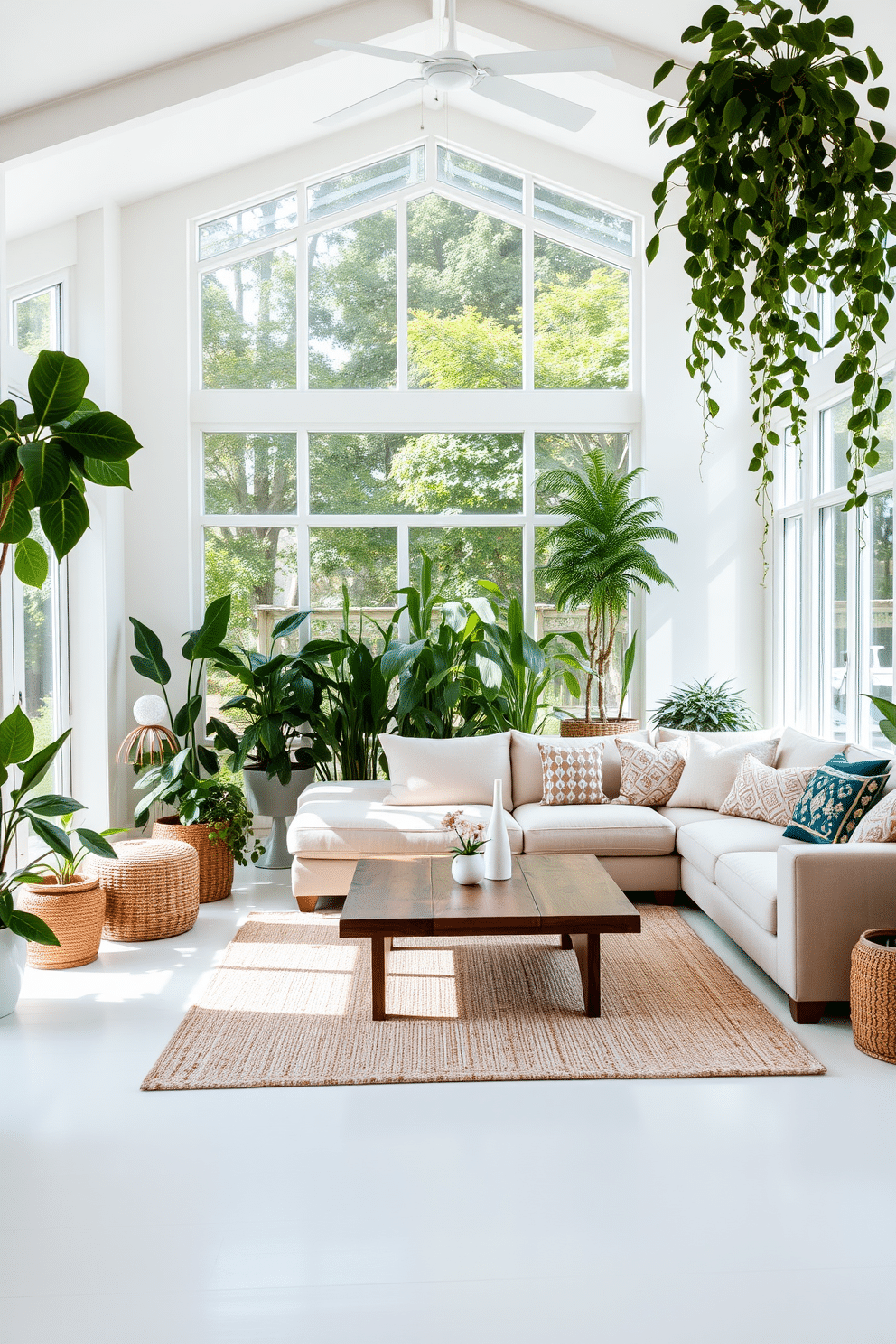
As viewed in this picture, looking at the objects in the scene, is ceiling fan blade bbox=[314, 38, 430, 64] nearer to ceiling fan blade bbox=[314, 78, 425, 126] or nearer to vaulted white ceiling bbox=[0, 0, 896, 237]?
ceiling fan blade bbox=[314, 78, 425, 126]

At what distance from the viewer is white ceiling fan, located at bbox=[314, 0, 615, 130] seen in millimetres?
3730

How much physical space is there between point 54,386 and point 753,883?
307cm

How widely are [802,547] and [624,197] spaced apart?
2627 millimetres

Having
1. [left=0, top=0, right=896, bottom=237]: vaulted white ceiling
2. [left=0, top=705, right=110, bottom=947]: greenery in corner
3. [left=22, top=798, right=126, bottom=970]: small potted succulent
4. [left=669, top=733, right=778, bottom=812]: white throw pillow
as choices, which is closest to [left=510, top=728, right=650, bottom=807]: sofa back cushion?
[left=669, top=733, right=778, bottom=812]: white throw pillow

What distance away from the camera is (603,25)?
522 centimetres

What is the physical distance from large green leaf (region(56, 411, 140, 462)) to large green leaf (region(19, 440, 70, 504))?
0.25 feet

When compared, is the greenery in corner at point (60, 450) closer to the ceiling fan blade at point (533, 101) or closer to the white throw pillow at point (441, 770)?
the ceiling fan blade at point (533, 101)

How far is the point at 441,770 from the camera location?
540 centimetres

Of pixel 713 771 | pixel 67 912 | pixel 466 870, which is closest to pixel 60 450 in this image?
pixel 67 912

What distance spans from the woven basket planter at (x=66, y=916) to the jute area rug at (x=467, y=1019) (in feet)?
1.95

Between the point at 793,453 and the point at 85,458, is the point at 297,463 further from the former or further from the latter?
the point at 85,458

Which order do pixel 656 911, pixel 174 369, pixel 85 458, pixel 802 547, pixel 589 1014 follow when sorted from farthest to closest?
pixel 174 369 < pixel 802 547 < pixel 656 911 < pixel 589 1014 < pixel 85 458

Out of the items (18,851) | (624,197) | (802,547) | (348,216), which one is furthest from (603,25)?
(18,851)

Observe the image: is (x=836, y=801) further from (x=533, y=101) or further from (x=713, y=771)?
(x=533, y=101)
